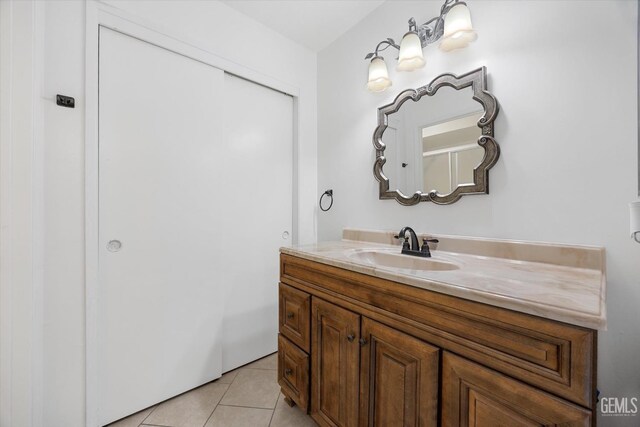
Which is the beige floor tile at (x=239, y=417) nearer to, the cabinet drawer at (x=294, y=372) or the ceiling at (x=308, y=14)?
the cabinet drawer at (x=294, y=372)

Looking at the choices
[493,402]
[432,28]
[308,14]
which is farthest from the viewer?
[308,14]

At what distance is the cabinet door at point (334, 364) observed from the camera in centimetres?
98

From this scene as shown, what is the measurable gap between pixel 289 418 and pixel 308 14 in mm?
2524

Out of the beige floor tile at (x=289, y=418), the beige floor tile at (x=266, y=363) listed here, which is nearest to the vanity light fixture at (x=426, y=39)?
the beige floor tile at (x=289, y=418)

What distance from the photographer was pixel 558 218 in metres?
1.02

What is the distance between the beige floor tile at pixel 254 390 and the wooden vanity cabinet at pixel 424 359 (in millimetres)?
299

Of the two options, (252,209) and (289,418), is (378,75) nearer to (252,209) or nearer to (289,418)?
(252,209)

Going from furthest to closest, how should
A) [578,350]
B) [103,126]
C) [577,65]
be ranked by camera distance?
1. [103,126]
2. [577,65]
3. [578,350]

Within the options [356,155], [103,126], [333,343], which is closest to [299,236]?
[356,155]

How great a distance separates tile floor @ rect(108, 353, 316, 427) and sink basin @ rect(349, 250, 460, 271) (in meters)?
0.90

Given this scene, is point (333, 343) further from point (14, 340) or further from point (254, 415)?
point (14, 340)

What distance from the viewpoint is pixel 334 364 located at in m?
1.06

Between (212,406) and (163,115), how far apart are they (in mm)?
1695

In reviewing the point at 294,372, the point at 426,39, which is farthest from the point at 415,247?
the point at 426,39
